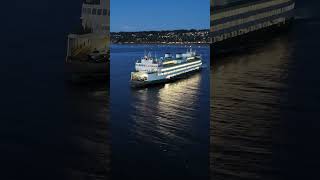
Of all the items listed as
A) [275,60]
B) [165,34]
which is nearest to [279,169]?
[165,34]

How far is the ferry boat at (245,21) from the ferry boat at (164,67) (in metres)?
0.38

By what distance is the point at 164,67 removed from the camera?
7.17 meters

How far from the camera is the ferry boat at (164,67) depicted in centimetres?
675

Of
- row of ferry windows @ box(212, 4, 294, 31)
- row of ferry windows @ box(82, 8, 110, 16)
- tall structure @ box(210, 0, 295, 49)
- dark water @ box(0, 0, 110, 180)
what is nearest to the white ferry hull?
dark water @ box(0, 0, 110, 180)

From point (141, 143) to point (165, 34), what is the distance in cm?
159

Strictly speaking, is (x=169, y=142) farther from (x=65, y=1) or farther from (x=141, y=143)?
(x=65, y=1)

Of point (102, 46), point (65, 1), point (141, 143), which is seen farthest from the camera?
point (65, 1)

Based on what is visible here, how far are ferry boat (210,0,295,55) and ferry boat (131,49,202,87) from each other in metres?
0.38

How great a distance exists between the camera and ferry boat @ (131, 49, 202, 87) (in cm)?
675

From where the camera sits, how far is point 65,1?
331 inches

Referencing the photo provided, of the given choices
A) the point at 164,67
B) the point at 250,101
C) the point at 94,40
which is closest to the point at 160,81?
the point at 164,67

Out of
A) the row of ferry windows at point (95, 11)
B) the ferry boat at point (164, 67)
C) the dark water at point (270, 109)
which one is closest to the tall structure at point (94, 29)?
the row of ferry windows at point (95, 11)

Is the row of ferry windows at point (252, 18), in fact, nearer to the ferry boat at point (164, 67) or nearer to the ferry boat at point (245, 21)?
the ferry boat at point (245, 21)

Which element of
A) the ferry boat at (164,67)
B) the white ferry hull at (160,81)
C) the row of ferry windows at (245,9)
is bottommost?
the white ferry hull at (160,81)
